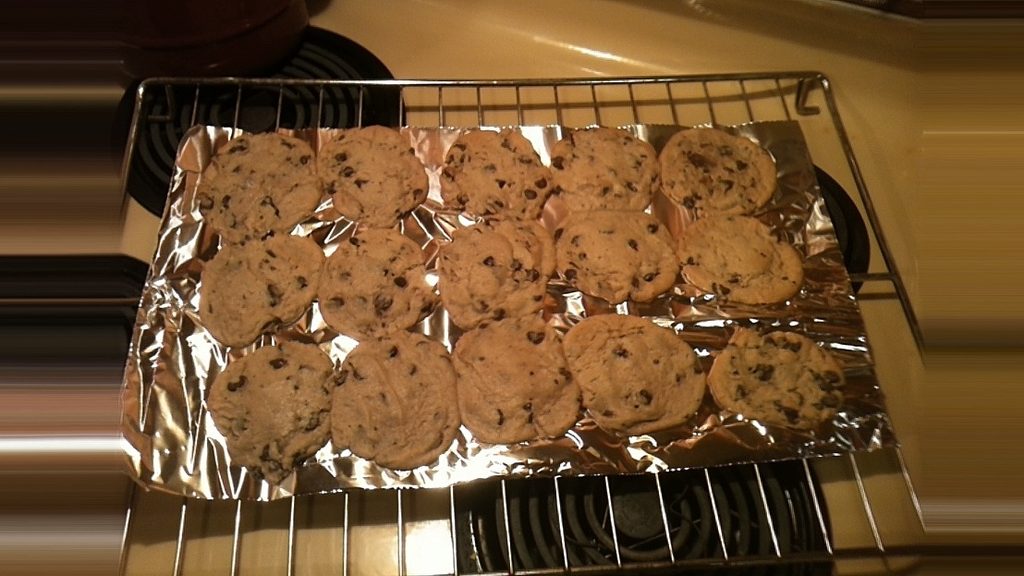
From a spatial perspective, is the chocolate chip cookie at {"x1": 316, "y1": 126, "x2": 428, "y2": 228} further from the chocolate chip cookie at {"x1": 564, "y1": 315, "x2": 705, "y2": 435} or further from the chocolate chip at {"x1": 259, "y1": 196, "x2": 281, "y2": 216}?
the chocolate chip cookie at {"x1": 564, "y1": 315, "x2": 705, "y2": 435}

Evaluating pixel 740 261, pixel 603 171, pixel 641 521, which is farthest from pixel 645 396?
pixel 603 171

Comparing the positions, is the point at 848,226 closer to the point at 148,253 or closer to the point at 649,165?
the point at 649,165

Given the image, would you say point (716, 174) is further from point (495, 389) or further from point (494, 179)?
point (495, 389)

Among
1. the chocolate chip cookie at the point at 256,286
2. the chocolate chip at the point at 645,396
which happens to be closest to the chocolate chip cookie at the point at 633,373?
the chocolate chip at the point at 645,396

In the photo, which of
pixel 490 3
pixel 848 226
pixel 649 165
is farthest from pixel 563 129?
pixel 848 226

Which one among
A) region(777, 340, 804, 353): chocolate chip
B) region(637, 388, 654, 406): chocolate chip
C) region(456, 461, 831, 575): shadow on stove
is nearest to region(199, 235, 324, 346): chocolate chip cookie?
region(456, 461, 831, 575): shadow on stove

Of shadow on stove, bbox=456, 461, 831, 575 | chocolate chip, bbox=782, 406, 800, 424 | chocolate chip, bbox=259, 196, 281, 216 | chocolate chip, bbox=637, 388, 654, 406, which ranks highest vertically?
chocolate chip, bbox=259, 196, 281, 216

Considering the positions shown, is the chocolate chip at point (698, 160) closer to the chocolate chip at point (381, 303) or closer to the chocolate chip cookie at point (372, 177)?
the chocolate chip cookie at point (372, 177)
